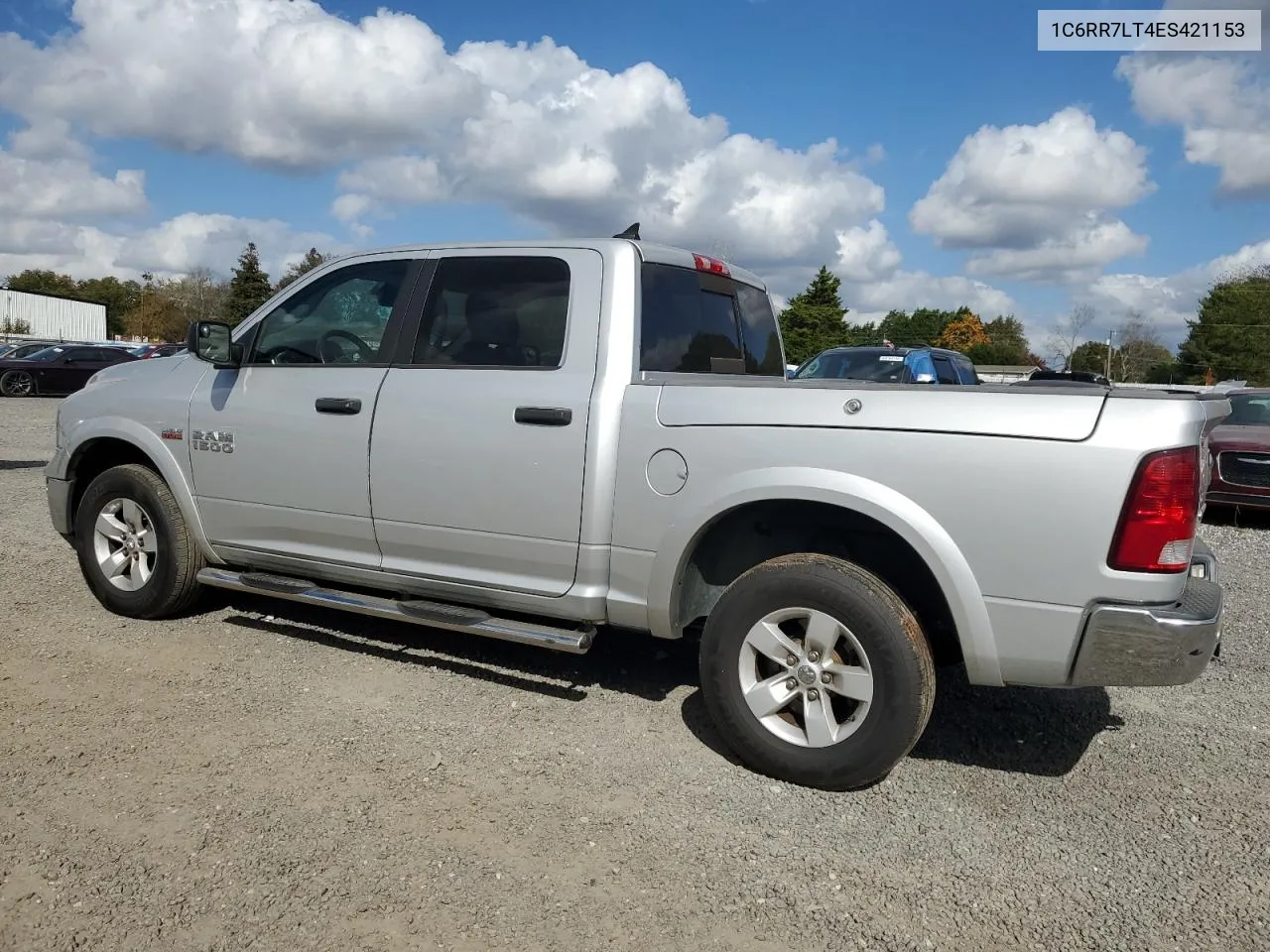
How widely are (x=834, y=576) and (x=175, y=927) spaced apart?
223cm

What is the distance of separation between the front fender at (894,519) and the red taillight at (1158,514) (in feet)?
1.50

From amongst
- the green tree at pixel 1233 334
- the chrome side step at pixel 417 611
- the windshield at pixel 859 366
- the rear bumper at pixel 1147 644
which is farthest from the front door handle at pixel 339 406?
the green tree at pixel 1233 334

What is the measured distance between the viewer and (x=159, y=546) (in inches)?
198

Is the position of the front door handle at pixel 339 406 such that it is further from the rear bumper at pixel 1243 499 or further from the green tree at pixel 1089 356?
the green tree at pixel 1089 356

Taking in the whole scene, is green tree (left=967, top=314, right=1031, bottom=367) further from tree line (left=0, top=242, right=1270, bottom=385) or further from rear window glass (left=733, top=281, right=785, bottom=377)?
rear window glass (left=733, top=281, right=785, bottom=377)

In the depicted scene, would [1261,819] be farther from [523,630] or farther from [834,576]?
[523,630]

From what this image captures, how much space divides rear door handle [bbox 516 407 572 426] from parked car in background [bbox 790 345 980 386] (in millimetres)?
8711

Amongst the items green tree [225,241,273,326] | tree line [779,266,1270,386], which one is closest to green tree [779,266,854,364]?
tree line [779,266,1270,386]

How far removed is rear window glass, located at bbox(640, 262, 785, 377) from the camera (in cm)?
414

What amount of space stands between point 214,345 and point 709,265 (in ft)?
8.01

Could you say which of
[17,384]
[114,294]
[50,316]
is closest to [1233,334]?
[17,384]

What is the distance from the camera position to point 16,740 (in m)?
3.65

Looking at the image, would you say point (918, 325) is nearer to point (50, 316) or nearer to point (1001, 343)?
point (1001, 343)

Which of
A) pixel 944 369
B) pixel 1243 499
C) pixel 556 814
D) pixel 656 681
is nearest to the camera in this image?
pixel 556 814
